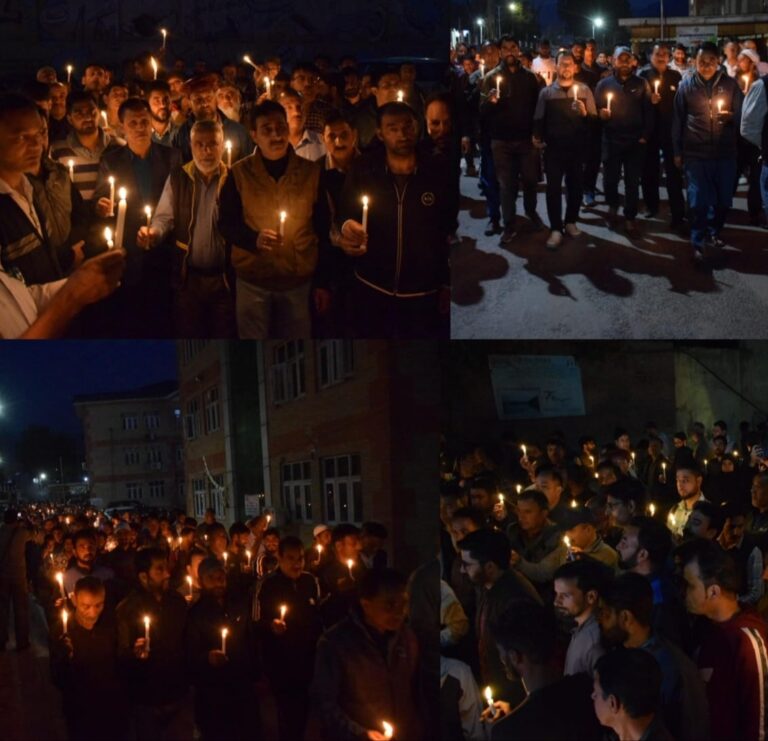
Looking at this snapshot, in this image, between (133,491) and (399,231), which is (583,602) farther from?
(133,491)

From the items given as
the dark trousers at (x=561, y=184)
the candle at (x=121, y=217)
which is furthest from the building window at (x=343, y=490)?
the dark trousers at (x=561, y=184)

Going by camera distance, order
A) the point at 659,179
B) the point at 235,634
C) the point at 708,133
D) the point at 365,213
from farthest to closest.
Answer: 1. the point at 659,179
2. the point at 708,133
3. the point at 365,213
4. the point at 235,634

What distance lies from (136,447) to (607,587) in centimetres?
215

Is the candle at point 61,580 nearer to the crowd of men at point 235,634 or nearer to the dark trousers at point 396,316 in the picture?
the crowd of men at point 235,634

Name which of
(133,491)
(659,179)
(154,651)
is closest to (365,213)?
(133,491)

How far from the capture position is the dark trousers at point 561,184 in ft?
16.1

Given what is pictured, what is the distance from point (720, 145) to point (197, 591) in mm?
3277

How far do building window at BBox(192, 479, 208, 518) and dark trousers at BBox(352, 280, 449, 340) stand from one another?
0.96 meters

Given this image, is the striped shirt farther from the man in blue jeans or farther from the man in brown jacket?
the man in blue jeans

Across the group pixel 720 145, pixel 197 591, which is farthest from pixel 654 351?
pixel 197 591

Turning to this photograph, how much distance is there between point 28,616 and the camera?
4812 mm

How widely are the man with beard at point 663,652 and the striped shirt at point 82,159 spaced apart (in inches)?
110

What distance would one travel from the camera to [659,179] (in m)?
5.18

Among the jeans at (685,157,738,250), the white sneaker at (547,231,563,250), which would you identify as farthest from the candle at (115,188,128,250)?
the jeans at (685,157,738,250)
